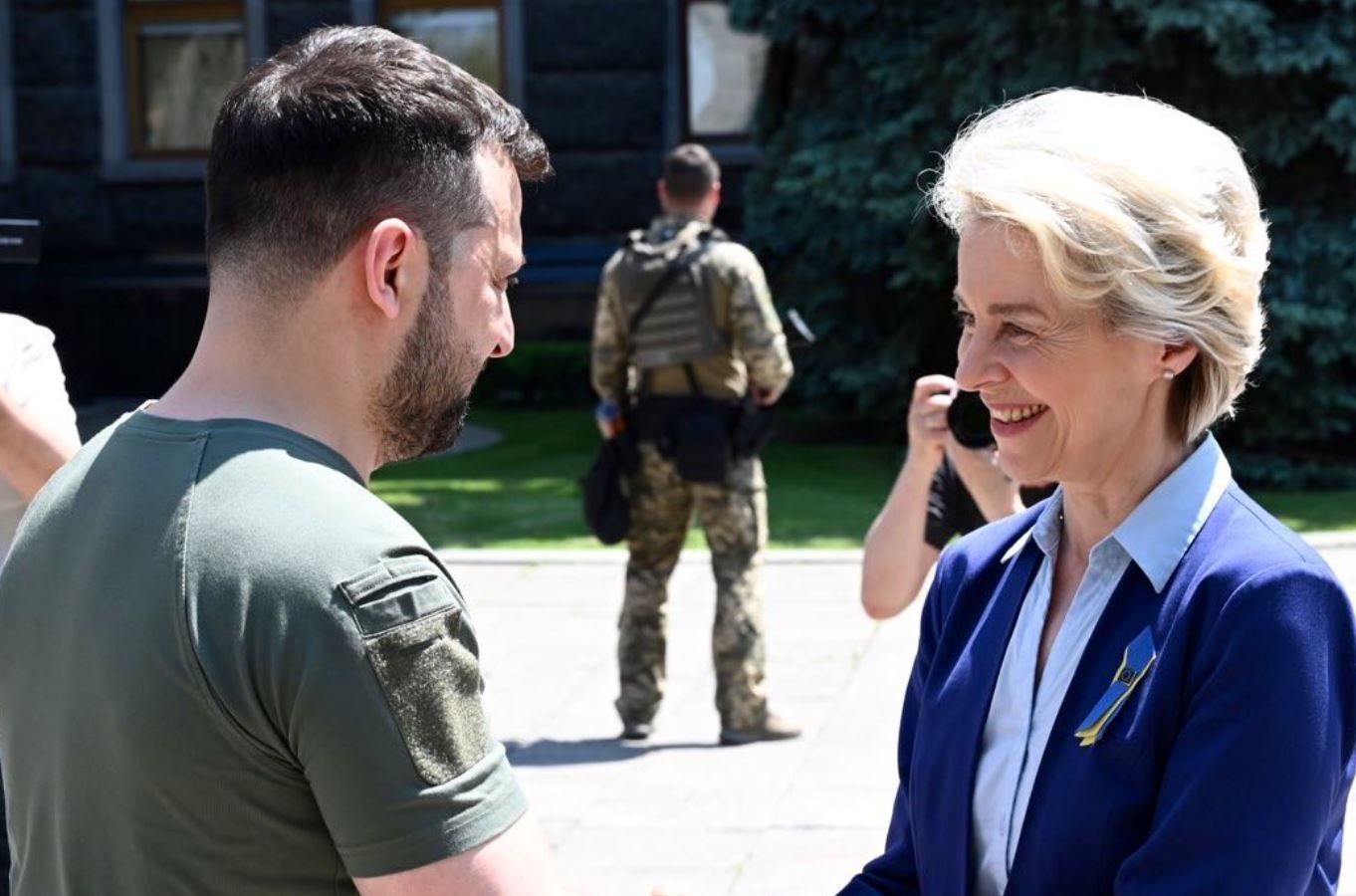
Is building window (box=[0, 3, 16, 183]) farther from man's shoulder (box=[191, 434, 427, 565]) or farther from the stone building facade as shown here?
man's shoulder (box=[191, 434, 427, 565])

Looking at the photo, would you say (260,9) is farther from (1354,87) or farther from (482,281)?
(482,281)

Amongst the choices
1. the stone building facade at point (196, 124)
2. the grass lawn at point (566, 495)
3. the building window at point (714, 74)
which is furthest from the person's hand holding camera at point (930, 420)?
the building window at point (714, 74)

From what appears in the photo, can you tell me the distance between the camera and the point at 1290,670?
201cm

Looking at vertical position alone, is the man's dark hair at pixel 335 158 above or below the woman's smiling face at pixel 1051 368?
above

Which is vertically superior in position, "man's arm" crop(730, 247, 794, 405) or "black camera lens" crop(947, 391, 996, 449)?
"black camera lens" crop(947, 391, 996, 449)

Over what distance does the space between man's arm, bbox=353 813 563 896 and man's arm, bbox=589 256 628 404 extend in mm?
5660

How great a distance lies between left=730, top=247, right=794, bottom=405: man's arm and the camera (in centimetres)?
723

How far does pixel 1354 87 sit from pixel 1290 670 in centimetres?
1164

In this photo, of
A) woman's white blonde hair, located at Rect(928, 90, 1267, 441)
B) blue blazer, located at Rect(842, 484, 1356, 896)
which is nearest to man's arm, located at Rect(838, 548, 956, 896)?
blue blazer, located at Rect(842, 484, 1356, 896)

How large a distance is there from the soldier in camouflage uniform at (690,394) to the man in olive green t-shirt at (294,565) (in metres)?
5.20

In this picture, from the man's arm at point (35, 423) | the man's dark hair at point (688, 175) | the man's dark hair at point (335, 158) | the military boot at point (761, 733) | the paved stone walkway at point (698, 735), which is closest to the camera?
the man's dark hair at point (335, 158)

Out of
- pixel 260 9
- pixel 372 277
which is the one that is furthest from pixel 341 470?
pixel 260 9

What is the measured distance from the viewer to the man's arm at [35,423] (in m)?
3.59

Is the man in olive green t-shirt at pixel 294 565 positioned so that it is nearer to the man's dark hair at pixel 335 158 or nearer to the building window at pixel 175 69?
the man's dark hair at pixel 335 158
